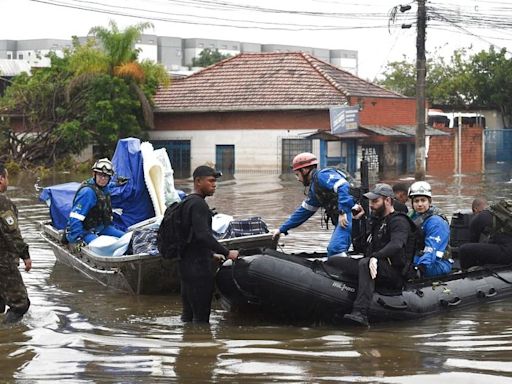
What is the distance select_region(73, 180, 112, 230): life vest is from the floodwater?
0.88 metres

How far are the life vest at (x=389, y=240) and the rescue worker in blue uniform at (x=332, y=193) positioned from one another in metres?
0.93

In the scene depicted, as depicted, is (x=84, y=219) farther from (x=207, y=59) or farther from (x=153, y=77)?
(x=207, y=59)

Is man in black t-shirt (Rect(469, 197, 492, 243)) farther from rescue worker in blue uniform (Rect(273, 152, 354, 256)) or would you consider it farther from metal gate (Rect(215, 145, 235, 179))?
metal gate (Rect(215, 145, 235, 179))

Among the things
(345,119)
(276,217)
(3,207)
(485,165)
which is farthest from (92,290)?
(485,165)

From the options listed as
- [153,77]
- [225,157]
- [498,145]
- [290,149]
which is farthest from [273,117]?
[498,145]

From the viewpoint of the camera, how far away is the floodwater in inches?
308

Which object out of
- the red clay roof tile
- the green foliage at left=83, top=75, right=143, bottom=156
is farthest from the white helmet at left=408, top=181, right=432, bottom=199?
the green foliage at left=83, top=75, right=143, bottom=156

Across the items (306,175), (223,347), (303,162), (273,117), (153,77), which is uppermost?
(153,77)

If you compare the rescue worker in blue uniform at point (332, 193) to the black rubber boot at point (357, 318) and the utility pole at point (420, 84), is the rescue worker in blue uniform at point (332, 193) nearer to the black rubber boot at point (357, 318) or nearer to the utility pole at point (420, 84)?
the black rubber boot at point (357, 318)

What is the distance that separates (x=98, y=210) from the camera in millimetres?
13164

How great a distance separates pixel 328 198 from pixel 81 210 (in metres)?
3.46

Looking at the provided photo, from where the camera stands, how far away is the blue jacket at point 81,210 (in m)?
13.0

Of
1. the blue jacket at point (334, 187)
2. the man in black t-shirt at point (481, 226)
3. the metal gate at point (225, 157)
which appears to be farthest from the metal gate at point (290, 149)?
the blue jacket at point (334, 187)

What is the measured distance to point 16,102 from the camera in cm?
4662
